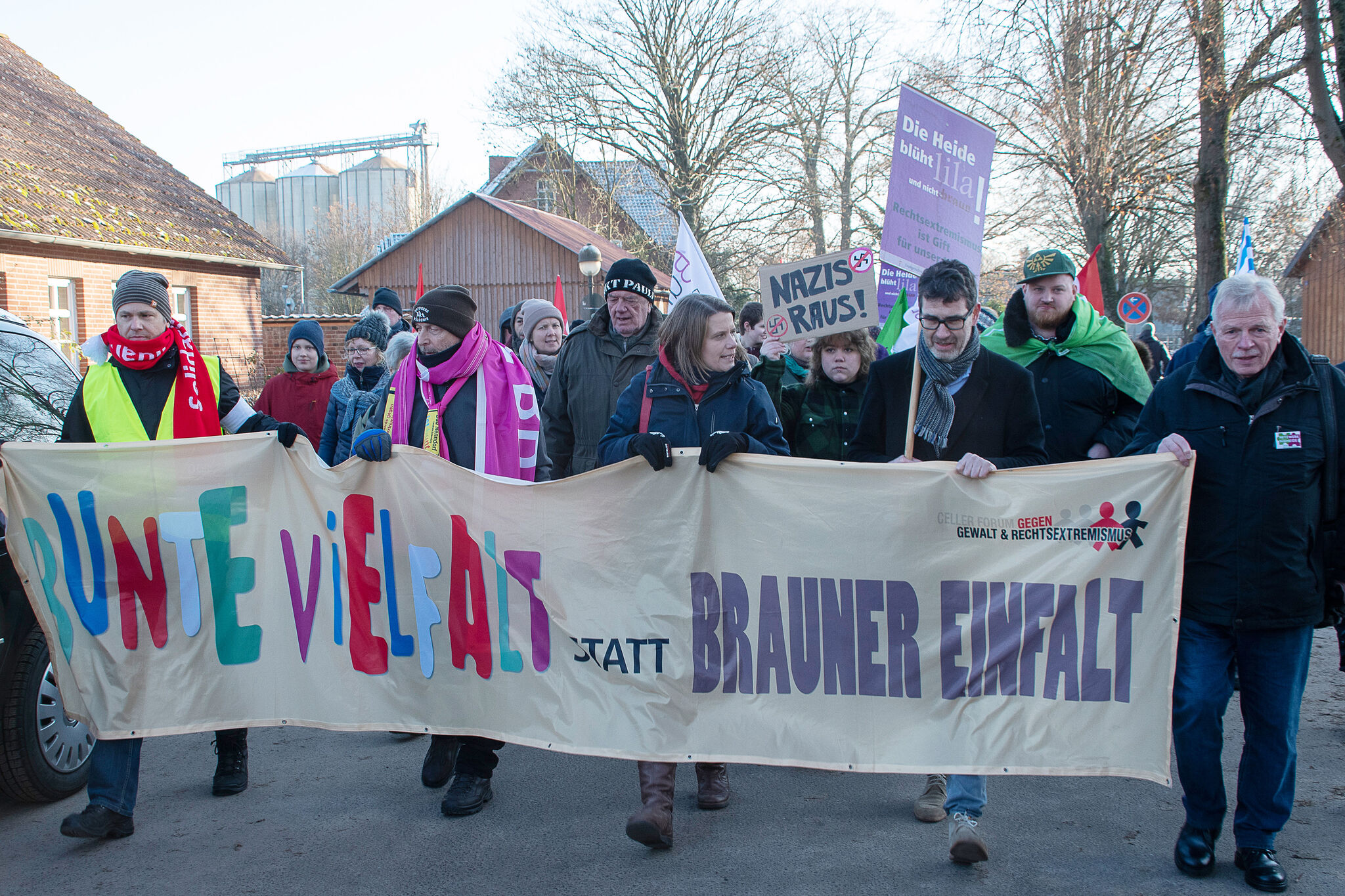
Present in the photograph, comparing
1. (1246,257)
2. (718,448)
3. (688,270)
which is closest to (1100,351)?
(1246,257)

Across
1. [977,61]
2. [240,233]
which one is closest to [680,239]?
[977,61]

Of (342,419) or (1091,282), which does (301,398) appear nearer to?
(342,419)

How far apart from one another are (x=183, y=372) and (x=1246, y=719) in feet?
14.0

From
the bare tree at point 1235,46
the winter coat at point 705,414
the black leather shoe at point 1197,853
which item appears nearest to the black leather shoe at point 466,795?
the winter coat at point 705,414

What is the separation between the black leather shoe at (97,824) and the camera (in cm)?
373

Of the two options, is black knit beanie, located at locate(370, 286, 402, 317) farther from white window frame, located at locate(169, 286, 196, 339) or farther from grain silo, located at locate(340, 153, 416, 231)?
grain silo, located at locate(340, 153, 416, 231)

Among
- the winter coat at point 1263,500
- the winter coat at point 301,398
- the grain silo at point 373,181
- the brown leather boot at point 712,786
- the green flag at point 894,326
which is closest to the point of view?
the winter coat at point 1263,500

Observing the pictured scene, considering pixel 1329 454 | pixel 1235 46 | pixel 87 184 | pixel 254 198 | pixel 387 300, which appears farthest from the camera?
pixel 254 198

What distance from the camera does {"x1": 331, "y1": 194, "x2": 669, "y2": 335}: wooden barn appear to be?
32719 mm

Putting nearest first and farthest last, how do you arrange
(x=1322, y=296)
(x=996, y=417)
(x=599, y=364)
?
(x=996, y=417) < (x=599, y=364) < (x=1322, y=296)

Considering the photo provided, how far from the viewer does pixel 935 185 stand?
5.12 m

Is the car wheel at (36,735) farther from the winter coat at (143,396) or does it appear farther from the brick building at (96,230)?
the brick building at (96,230)

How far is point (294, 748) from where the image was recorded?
4.98 meters

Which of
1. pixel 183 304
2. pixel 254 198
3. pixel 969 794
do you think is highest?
pixel 254 198
